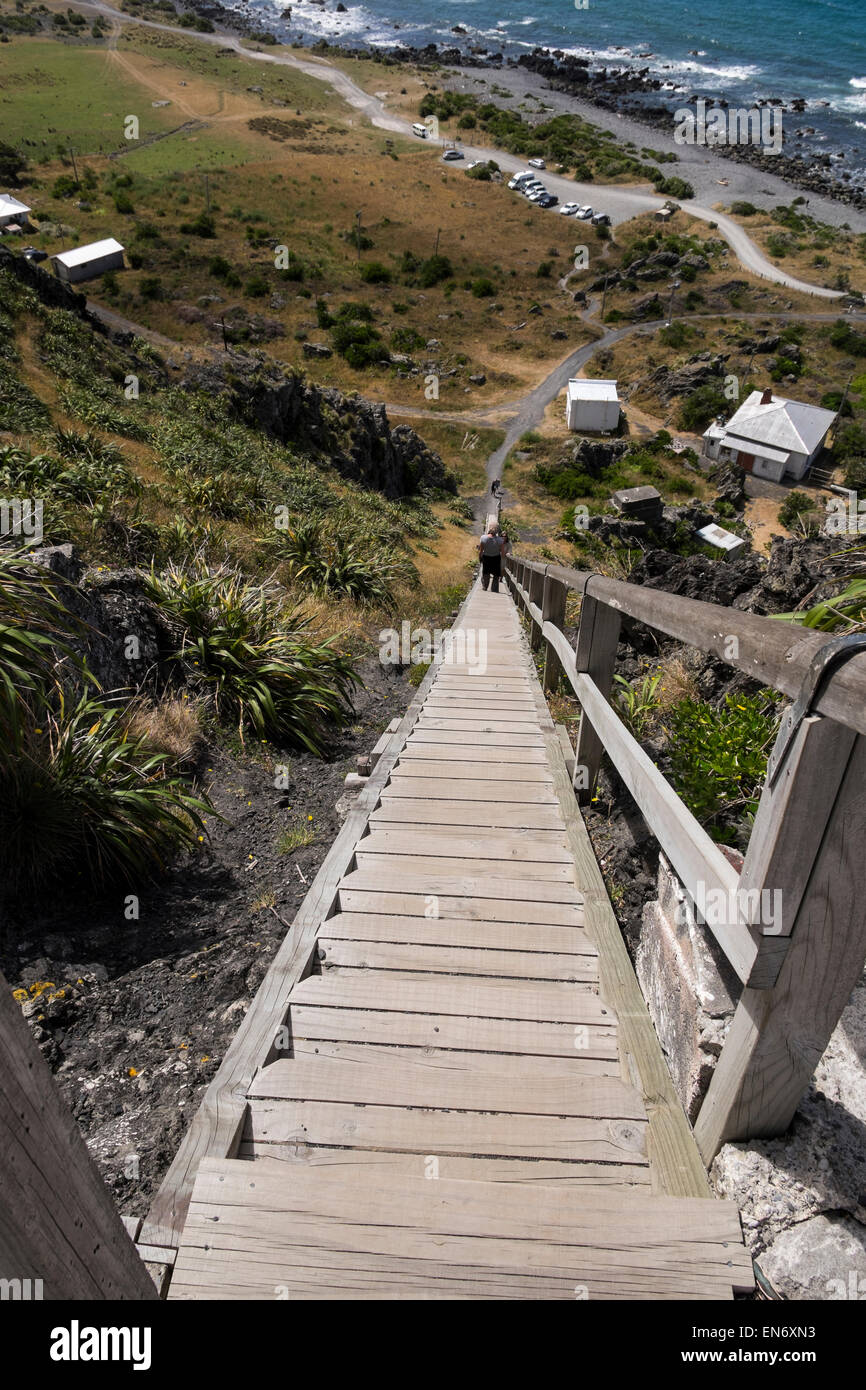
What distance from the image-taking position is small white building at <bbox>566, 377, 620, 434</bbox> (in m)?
44.1

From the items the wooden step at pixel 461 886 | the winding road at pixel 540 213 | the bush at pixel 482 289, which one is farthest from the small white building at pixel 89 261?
the wooden step at pixel 461 886

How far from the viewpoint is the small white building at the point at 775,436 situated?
40.6m

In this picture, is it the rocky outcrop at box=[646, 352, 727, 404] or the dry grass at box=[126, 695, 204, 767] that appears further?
the rocky outcrop at box=[646, 352, 727, 404]

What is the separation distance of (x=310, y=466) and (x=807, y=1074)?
73.9 ft

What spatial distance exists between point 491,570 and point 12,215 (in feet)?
183

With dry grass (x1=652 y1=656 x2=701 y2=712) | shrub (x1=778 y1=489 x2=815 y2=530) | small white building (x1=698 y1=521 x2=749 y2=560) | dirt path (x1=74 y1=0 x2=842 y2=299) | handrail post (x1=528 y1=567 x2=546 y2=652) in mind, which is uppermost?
dirt path (x1=74 y1=0 x2=842 y2=299)

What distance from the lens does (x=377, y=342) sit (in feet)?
161

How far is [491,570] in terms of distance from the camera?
530 inches

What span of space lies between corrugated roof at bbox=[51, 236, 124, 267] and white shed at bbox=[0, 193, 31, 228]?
227 inches

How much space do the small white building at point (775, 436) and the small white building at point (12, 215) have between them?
4773 cm

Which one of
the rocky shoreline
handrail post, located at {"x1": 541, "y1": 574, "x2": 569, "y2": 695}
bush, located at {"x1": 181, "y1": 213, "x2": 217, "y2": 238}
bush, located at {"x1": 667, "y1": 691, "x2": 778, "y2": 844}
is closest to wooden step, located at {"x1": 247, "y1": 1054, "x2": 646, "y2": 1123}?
bush, located at {"x1": 667, "y1": 691, "x2": 778, "y2": 844}

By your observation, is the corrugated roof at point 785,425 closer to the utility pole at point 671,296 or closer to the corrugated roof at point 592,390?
the corrugated roof at point 592,390

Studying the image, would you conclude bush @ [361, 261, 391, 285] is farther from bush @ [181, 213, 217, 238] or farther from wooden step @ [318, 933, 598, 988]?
wooden step @ [318, 933, 598, 988]
